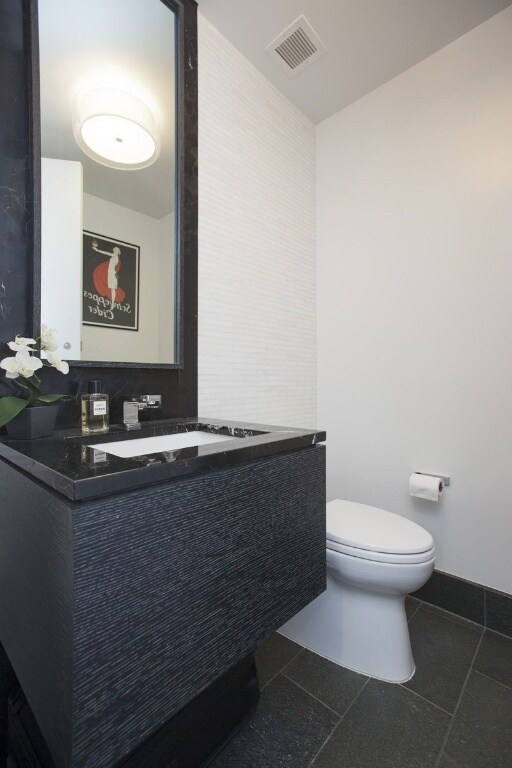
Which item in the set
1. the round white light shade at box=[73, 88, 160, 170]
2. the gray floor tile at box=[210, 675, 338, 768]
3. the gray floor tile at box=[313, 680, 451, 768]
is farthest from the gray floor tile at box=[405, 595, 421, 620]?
the round white light shade at box=[73, 88, 160, 170]

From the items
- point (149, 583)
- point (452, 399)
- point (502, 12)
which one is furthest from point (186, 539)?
point (502, 12)

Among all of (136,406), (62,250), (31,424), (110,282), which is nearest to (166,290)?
(110,282)

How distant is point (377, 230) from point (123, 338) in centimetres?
138

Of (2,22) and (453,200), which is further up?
(2,22)

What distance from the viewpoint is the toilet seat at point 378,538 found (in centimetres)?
114

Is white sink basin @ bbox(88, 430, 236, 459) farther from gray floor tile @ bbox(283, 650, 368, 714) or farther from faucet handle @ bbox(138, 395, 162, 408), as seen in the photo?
gray floor tile @ bbox(283, 650, 368, 714)

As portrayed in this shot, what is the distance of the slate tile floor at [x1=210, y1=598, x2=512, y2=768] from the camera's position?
0.94 m

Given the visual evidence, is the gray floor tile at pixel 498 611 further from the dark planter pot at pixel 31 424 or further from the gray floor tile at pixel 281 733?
the dark planter pot at pixel 31 424

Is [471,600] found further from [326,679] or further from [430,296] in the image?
[430,296]

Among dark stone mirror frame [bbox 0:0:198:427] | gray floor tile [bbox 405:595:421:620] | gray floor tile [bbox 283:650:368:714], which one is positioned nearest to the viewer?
dark stone mirror frame [bbox 0:0:198:427]

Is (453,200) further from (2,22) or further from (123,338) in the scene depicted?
(2,22)

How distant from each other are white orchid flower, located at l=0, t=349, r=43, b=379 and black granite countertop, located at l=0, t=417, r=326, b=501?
0.55 ft

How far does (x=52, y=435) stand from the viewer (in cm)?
93

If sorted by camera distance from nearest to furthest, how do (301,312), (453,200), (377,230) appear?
(453,200) → (377,230) → (301,312)
